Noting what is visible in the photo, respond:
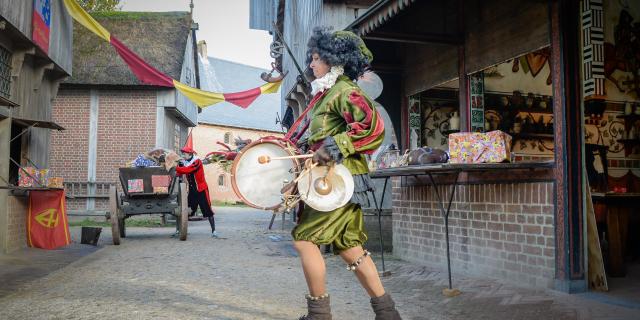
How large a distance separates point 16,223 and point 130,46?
12.0 m

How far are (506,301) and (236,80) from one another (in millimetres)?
45327

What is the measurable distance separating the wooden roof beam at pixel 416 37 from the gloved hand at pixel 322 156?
4022 millimetres

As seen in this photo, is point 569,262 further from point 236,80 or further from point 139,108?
point 236,80

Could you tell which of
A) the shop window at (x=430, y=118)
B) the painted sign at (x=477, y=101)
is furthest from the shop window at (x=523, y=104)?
the shop window at (x=430, y=118)

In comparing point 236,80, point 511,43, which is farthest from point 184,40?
point 236,80

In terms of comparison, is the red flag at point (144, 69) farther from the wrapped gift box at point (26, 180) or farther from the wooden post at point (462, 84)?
the wooden post at point (462, 84)

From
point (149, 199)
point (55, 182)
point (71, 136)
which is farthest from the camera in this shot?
point (71, 136)

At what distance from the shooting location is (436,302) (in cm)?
502

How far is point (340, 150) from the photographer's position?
346cm

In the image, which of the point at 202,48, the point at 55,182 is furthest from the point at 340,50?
the point at 202,48

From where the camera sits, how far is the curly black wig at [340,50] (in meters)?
3.76

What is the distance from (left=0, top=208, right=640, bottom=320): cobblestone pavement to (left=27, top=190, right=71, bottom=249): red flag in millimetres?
1353

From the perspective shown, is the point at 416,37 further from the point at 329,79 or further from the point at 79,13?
Answer: the point at 79,13

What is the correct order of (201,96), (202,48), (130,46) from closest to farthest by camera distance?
1. (201,96)
2. (130,46)
3. (202,48)
